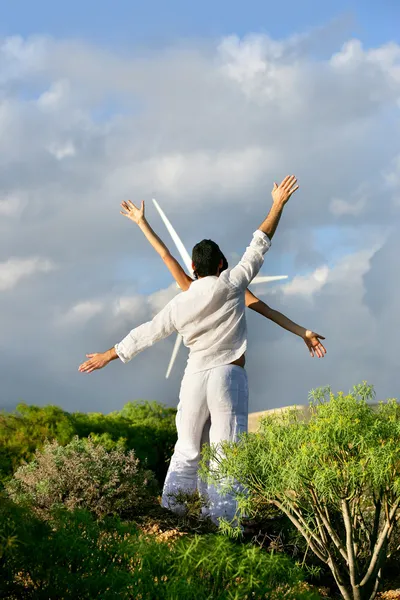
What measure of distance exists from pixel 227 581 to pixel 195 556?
27 centimetres

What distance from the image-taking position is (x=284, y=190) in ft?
31.1

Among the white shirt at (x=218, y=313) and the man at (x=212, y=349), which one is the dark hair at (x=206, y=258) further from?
the white shirt at (x=218, y=313)

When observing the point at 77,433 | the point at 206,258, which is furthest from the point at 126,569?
the point at 77,433

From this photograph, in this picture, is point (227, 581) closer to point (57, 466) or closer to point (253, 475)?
point (253, 475)

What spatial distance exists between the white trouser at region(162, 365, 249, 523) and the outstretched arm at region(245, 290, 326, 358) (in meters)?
0.96

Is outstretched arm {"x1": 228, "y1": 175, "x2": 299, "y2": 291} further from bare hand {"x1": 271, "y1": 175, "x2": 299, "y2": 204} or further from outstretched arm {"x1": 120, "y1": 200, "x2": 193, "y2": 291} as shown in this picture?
outstretched arm {"x1": 120, "y1": 200, "x2": 193, "y2": 291}

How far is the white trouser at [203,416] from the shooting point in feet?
29.6

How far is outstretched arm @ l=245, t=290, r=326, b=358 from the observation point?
9.67m

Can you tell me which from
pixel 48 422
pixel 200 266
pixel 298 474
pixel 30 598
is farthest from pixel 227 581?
pixel 48 422

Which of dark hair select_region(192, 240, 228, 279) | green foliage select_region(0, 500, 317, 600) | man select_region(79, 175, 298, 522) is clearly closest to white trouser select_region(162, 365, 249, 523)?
man select_region(79, 175, 298, 522)

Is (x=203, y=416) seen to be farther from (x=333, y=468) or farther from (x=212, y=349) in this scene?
(x=333, y=468)

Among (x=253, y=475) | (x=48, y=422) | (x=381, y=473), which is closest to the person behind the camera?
(x=381, y=473)

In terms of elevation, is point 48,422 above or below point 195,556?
above

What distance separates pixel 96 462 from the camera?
9.12 m
